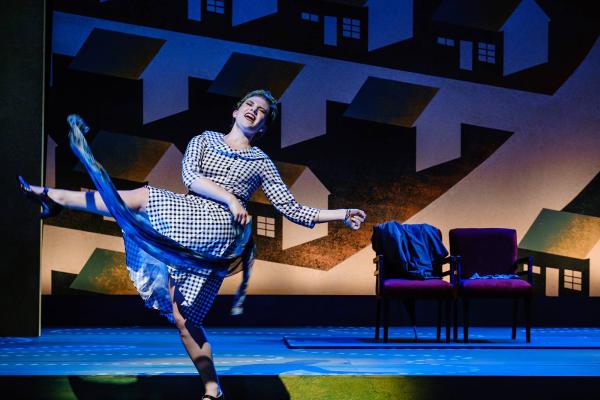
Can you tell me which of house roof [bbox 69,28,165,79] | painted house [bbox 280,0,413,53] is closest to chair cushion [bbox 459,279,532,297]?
painted house [bbox 280,0,413,53]

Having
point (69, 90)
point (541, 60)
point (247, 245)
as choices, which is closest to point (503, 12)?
point (541, 60)

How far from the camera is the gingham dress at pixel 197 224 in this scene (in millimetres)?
2914

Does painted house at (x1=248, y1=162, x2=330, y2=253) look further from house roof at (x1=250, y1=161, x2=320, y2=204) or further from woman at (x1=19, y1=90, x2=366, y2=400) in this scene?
woman at (x1=19, y1=90, x2=366, y2=400)

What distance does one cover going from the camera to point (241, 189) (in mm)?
3021

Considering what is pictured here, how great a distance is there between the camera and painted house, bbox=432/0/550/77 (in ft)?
23.6

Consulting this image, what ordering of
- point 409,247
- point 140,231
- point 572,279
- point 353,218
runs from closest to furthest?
1. point 140,231
2. point 353,218
3. point 409,247
4. point 572,279

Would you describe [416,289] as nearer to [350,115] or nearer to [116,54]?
[350,115]

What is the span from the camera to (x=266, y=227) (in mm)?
7043

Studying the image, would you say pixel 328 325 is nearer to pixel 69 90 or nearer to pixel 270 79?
pixel 270 79

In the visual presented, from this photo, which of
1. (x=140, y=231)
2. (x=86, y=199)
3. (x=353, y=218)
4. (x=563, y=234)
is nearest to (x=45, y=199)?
(x=86, y=199)

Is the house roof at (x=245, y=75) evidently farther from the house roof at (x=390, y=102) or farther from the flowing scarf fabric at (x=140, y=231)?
the flowing scarf fabric at (x=140, y=231)

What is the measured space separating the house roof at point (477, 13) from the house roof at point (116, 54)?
2.49 meters

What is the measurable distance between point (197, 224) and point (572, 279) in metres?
5.13

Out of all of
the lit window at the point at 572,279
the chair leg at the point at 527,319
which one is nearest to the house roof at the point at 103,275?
the chair leg at the point at 527,319
